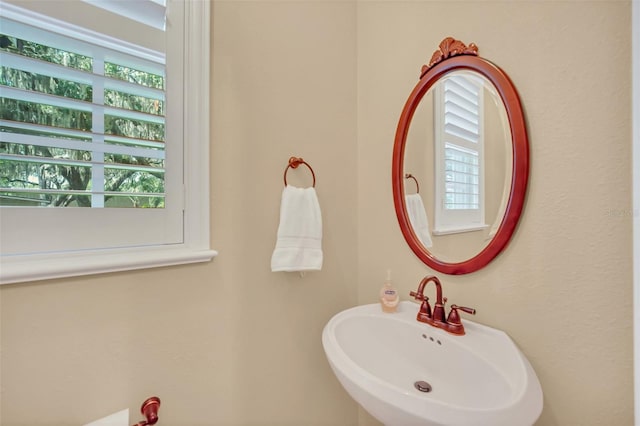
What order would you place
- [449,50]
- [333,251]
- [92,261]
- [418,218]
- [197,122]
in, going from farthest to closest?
1. [333,251]
2. [418,218]
3. [449,50]
4. [197,122]
5. [92,261]

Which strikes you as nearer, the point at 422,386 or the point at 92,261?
the point at 92,261

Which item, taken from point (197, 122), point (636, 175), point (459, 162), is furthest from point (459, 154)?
point (197, 122)

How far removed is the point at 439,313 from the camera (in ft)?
3.34

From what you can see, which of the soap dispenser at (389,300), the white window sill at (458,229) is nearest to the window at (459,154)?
the white window sill at (458,229)

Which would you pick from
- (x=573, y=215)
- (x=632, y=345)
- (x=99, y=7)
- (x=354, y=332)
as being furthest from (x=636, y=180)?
(x=99, y=7)

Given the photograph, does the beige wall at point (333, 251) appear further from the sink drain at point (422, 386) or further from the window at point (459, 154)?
the sink drain at point (422, 386)

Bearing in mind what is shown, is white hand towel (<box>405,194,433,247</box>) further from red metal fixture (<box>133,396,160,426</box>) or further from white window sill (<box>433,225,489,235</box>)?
red metal fixture (<box>133,396,160,426</box>)

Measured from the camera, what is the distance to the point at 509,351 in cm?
85

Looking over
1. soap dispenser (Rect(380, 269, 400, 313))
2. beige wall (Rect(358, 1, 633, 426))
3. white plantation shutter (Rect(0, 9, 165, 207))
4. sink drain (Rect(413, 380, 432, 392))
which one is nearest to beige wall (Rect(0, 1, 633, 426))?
beige wall (Rect(358, 1, 633, 426))

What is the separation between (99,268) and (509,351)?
47.4 inches

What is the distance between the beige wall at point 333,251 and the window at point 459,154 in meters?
0.14

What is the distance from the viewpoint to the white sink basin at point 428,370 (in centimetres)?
64

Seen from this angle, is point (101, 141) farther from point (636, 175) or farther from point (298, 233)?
point (636, 175)

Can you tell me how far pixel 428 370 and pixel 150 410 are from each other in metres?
0.89
